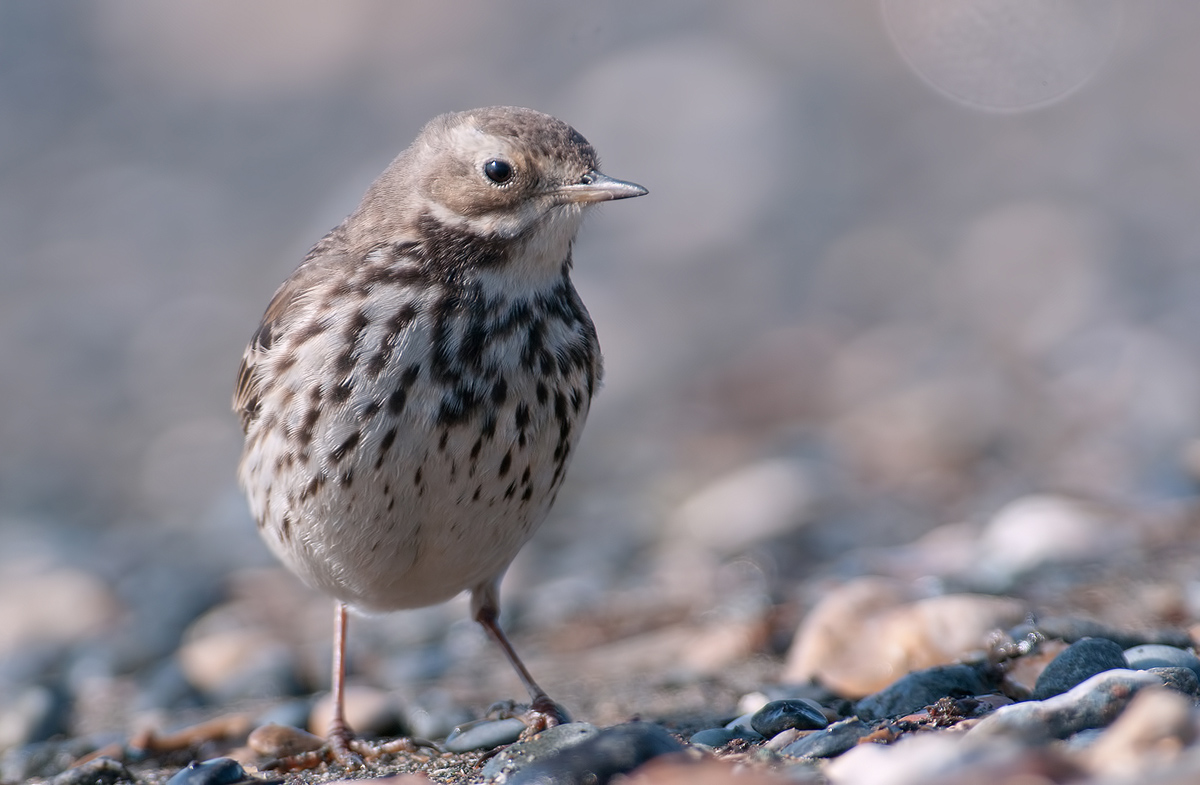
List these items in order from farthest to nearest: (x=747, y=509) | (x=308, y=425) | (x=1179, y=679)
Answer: (x=747, y=509) → (x=308, y=425) → (x=1179, y=679)

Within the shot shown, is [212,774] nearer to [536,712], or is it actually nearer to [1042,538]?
[536,712]

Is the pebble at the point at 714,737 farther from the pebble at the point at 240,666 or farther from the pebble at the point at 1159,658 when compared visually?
the pebble at the point at 240,666

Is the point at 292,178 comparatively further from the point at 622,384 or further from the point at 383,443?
the point at 383,443

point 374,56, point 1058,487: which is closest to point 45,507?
point 1058,487

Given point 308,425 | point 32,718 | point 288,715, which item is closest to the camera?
point 308,425

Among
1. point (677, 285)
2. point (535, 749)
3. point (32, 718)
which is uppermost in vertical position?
point (677, 285)

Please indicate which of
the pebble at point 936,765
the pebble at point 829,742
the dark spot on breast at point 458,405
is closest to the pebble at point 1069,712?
the pebble at point 936,765

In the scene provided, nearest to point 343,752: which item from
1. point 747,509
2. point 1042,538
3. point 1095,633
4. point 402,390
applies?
point 402,390
